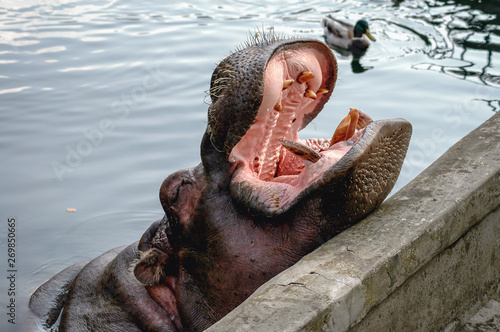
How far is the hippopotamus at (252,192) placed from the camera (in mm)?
2621

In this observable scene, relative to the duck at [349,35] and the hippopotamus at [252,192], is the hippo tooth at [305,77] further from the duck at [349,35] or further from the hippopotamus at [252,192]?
the duck at [349,35]

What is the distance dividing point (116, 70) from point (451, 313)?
7.35m

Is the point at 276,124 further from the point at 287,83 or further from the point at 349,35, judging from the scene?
the point at 349,35

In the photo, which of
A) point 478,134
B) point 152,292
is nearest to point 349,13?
point 478,134

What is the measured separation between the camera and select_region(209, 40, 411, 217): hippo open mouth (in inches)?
104

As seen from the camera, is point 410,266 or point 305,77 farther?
point 305,77

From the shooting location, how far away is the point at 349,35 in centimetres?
1098

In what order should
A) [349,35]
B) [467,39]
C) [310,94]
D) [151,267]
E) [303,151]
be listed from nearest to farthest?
[303,151] < [310,94] < [151,267] < [467,39] < [349,35]

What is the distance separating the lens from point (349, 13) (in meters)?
12.9

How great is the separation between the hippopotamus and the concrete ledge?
173 mm

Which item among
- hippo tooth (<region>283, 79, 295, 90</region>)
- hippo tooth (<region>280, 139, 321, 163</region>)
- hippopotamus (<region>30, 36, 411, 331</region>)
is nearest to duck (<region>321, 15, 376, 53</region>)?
hippopotamus (<region>30, 36, 411, 331</region>)

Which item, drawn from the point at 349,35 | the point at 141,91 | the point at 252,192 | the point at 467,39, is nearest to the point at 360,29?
the point at 349,35

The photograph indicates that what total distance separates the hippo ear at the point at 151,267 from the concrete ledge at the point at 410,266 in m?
0.94

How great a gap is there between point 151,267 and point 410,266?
1.28 meters
